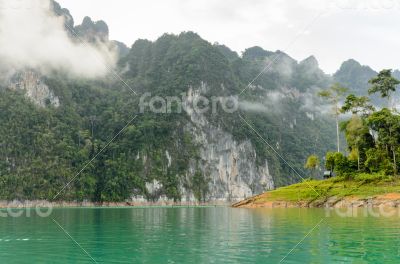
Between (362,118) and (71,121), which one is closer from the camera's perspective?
(362,118)

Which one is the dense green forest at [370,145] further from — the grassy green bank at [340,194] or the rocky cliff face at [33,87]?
the rocky cliff face at [33,87]

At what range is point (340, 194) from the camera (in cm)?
7438

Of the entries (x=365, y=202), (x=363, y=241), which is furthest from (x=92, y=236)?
(x=365, y=202)

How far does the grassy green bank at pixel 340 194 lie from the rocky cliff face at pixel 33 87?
434 ft

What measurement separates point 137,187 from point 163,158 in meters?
20.2

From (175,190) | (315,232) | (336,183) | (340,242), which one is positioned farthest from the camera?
(175,190)

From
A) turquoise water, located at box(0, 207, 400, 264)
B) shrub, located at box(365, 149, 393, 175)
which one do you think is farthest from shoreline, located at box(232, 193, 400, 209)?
turquoise water, located at box(0, 207, 400, 264)

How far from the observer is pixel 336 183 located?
80625 millimetres

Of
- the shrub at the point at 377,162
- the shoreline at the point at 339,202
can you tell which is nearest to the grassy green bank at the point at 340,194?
the shoreline at the point at 339,202

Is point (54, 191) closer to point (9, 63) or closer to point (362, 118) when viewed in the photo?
point (9, 63)

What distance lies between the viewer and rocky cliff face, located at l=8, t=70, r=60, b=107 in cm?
19100

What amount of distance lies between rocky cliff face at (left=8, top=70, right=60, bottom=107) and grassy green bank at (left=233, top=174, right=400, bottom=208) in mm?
132227

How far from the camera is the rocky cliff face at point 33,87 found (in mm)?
191000

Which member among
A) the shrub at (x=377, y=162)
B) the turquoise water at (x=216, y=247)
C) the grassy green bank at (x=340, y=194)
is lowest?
the turquoise water at (x=216, y=247)
